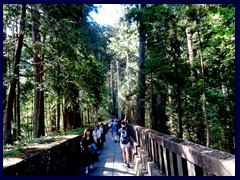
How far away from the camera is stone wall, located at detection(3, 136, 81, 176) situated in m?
3.16

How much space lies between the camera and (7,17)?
261 inches

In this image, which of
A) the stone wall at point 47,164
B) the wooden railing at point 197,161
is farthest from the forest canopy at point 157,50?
the wooden railing at point 197,161

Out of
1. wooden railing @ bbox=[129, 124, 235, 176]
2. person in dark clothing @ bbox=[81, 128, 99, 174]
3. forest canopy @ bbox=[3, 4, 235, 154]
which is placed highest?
forest canopy @ bbox=[3, 4, 235, 154]

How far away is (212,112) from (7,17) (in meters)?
9.33

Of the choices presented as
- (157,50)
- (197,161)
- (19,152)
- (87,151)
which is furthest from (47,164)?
(157,50)

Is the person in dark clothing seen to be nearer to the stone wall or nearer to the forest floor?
the stone wall

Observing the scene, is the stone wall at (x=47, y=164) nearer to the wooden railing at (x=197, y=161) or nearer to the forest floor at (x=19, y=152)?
the forest floor at (x=19, y=152)

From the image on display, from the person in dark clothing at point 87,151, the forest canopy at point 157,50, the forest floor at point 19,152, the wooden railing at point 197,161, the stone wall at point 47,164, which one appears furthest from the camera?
the person in dark clothing at point 87,151

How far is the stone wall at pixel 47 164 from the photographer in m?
3.16

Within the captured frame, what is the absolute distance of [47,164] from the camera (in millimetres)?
4371

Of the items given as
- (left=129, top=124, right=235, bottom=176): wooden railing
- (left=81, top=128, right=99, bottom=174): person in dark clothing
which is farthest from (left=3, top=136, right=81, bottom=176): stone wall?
(left=129, top=124, right=235, bottom=176): wooden railing

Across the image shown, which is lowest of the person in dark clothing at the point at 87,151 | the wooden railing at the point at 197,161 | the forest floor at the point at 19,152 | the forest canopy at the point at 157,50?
the person in dark clothing at the point at 87,151

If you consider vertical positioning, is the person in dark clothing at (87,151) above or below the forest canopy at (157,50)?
below

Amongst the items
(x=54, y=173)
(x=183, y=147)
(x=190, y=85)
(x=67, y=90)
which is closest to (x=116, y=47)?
(x=67, y=90)
